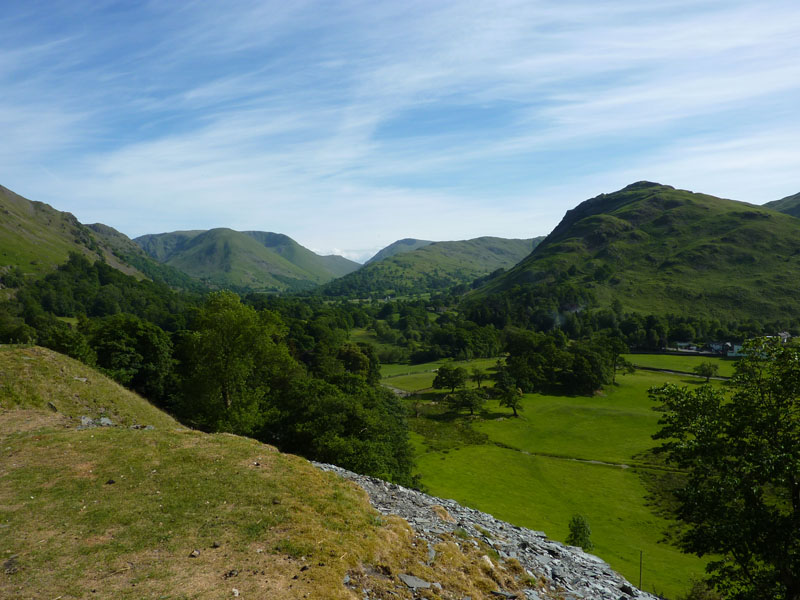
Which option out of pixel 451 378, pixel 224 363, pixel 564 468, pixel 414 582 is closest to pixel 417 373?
pixel 451 378

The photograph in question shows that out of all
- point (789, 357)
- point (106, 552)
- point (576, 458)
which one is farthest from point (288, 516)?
point (576, 458)

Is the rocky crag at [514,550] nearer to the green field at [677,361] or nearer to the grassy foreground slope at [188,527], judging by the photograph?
the grassy foreground slope at [188,527]

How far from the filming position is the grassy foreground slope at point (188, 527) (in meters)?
13.7

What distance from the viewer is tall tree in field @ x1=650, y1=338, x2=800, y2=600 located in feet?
55.3

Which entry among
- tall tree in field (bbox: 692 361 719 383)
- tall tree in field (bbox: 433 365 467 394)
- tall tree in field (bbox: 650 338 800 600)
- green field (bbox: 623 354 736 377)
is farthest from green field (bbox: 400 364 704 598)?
green field (bbox: 623 354 736 377)

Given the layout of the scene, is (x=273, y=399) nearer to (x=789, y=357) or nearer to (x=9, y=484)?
(x=9, y=484)

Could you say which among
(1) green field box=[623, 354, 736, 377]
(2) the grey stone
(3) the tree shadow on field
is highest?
(2) the grey stone

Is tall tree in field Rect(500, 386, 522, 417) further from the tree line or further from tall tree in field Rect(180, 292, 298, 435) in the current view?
tall tree in field Rect(180, 292, 298, 435)

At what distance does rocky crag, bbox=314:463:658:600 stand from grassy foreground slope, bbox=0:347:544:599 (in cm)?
95

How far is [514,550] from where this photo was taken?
2080 centimetres

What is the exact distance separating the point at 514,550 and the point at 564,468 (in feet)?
184

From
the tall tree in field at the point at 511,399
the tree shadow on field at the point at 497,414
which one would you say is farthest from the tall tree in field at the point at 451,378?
the tall tree in field at the point at 511,399

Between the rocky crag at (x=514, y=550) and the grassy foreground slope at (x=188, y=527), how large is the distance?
3.12ft

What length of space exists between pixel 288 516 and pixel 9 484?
1330cm
